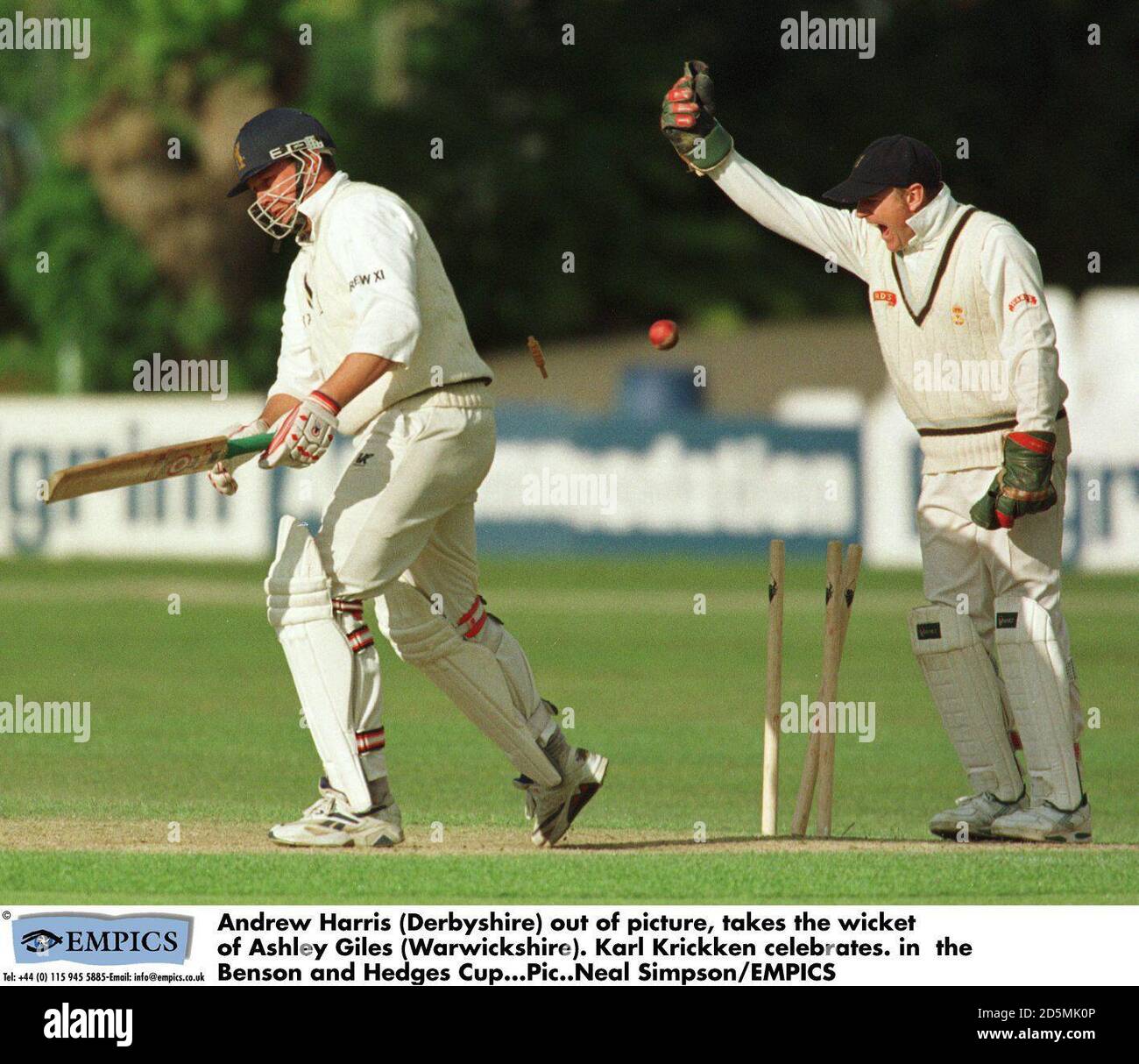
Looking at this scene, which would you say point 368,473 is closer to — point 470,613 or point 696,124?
point 470,613

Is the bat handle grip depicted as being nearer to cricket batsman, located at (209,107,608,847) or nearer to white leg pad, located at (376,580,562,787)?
cricket batsman, located at (209,107,608,847)

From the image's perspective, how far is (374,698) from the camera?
269 inches

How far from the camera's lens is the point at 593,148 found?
3869 cm

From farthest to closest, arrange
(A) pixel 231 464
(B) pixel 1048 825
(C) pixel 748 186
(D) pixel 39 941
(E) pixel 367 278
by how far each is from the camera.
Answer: (C) pixel 748 186
(B) pixel 1048 825
(A) pixel 231 464
(E) pixel 367 278
(D) pixel 39 941

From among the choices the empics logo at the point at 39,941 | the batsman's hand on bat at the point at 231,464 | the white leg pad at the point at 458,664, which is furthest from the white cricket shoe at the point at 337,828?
the empics logo at the point at 39,941

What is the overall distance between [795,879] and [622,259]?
1336 inches

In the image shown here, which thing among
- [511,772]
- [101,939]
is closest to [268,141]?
[101,939]

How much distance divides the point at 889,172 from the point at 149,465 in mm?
2602

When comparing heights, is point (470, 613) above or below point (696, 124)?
below

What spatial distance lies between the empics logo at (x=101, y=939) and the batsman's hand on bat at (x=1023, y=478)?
296 centimetres

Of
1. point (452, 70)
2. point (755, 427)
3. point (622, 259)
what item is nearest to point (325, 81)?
point (452, 70)

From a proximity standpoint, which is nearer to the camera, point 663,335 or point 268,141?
point 268,141

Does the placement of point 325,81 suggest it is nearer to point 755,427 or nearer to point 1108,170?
point 1108,170

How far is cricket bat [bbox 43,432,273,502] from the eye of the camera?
21.0 feet
